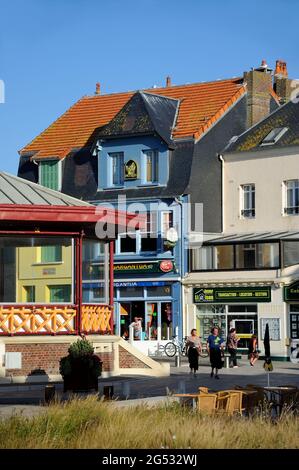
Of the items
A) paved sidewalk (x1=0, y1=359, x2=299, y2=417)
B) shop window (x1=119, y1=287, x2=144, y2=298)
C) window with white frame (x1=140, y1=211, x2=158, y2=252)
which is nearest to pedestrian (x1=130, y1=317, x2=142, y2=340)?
shop window (x1=119, y1=287, x2=144, y2=298)

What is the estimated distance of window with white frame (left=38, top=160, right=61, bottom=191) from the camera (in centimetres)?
5975

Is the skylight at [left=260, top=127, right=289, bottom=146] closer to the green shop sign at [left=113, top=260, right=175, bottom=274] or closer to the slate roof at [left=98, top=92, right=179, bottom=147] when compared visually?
the slate roof at [left=98, top=92, right=179, bottom=147]

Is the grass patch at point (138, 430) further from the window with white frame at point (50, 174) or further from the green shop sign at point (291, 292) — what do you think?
the window with white frame at point (50, 174)

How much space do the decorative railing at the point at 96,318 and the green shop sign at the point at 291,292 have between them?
1387 cm

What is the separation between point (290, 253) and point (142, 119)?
1075cm

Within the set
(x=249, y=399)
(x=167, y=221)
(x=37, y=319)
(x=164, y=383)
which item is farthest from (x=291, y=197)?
(x=249, y=399)

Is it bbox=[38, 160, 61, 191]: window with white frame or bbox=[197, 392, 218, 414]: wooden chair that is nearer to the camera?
bbox=[197, 392, 218, 414]: wooden chair

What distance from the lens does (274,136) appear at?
5369cm

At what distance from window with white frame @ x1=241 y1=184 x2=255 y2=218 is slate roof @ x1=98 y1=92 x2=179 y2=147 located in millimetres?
4176

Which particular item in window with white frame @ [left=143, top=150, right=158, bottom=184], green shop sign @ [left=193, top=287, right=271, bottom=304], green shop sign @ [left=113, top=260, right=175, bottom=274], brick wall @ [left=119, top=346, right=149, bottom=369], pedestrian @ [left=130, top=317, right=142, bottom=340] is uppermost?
window with white frame @ [left=143, top=150, right=158, bottom=184]

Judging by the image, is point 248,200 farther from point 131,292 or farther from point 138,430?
point 138,430

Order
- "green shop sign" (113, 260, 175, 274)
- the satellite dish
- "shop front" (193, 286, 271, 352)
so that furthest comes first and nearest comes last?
1. "green shop sign" (113, 260, 175, 274)
2. the satellite dish
3. "shop front" (193, 286, 271, 352)

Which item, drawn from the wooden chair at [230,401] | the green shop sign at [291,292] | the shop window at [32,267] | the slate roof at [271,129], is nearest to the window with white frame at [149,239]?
the slate roof at [271,129]
